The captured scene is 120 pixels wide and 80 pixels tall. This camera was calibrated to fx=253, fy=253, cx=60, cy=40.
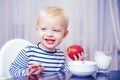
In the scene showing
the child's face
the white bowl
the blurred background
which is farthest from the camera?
the blurred background

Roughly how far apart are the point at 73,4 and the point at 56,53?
4.10ft

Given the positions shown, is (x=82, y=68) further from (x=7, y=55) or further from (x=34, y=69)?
(x=7, y=55)

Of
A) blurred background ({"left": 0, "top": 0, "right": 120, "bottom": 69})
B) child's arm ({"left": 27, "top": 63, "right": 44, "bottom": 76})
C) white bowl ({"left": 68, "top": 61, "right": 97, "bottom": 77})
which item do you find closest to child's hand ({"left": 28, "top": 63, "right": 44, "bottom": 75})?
child's arm ({"left": 27, "top": 63, "right": 44, "bottom": 76})

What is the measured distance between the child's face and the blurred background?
4.20 feet

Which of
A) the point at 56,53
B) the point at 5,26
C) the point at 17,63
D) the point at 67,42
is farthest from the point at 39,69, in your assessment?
the point at 5,26

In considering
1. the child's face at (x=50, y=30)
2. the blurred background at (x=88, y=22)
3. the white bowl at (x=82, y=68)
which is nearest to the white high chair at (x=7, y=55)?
the child's face at (x=50, y=30)

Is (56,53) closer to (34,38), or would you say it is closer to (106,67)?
(106,67)

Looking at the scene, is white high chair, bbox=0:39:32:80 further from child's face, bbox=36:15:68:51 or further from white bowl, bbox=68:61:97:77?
white bowl, bbox=68:61:97:77

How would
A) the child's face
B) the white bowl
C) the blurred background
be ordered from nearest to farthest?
the white bowl → the child's face → the blurred background

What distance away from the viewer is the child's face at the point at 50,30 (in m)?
1.27

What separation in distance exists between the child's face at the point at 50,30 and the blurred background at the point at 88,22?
1.28 m

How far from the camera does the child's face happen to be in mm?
1272

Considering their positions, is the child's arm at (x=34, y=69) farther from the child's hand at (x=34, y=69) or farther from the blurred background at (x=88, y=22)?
the blurred background at (x=88, y=22)

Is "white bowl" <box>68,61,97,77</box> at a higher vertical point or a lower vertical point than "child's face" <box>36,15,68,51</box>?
lower
